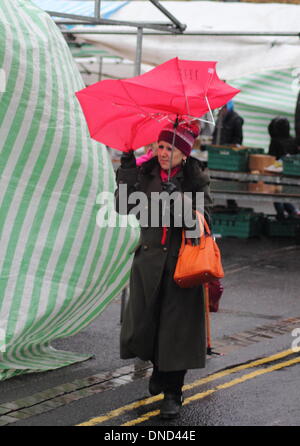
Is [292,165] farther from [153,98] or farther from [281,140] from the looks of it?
[153,98]

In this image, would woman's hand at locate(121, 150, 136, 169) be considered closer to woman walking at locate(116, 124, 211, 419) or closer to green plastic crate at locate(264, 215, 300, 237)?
woman walking at locate(116, 124, 211, 419)

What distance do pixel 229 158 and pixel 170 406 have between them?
819 cm

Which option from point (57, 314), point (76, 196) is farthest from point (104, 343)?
point (76, 196)

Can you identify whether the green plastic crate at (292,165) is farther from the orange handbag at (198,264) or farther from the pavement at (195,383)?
the orange handbag at (198,264)

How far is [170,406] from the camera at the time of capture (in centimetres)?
607

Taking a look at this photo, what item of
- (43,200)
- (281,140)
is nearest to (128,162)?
(43,200)

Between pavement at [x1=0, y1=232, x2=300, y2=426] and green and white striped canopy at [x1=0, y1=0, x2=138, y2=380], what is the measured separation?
36 cm

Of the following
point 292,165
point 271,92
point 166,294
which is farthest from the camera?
point 271,92

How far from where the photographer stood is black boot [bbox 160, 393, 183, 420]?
6047 millimetres

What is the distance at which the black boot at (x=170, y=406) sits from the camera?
6.05 meters

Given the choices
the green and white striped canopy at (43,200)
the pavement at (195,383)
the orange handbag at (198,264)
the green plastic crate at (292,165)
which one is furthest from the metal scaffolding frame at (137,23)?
the green plastic crate at (292,165)

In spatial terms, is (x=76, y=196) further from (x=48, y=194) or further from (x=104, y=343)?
(x=104, y=343)

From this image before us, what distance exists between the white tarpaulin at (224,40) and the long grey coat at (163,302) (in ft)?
16.2

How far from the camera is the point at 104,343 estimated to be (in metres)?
7.96
